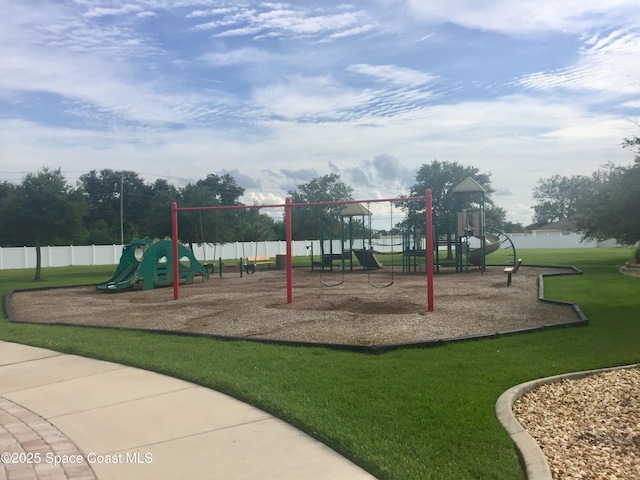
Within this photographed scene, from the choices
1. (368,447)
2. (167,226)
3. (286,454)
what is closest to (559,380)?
(368,447)

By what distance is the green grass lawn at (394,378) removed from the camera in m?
4.32

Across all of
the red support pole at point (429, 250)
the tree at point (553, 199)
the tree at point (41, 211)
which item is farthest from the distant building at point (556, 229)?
the red support pole at point (429, 250)

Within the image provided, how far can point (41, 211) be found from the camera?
27391mm

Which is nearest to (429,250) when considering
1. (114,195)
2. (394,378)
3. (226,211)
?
(394,378)

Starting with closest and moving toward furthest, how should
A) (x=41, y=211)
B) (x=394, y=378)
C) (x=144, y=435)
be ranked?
(x=144, y=435) < (x=394, y=378) < (x=41, y=211)

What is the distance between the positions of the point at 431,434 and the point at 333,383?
5.76ft

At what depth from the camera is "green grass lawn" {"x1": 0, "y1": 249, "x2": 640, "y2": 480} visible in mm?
4320

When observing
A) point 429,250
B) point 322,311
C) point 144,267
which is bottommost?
point 322,311

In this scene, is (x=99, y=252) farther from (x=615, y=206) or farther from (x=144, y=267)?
(x=615, y=206)

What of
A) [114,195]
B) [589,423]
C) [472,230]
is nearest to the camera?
[589,423]

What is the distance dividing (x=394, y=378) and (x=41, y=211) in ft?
82.8

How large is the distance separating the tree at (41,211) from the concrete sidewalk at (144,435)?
2235 centimetres

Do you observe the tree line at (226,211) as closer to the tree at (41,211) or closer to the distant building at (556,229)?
the tree at (41,211)

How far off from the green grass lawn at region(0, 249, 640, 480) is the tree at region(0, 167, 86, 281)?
18.1 metres
